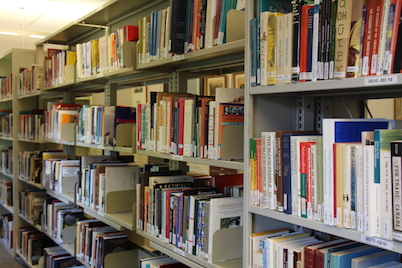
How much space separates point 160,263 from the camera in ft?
7.13

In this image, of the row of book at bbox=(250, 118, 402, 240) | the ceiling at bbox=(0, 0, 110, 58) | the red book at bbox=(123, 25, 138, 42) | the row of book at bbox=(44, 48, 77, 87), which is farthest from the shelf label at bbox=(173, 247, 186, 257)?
the ceiling at bbox=(0, 0, 110, 58)

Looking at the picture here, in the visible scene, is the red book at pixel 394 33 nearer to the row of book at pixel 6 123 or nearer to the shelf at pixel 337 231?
the shelf at pixel 337 231

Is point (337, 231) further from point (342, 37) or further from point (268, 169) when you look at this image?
point (342, 37)

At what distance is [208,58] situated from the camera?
206 centimetres

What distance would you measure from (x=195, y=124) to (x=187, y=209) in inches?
15.2

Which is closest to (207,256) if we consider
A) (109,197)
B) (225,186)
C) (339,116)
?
(225,186)

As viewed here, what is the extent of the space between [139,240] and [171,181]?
0.94m

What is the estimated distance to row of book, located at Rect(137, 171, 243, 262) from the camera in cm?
172

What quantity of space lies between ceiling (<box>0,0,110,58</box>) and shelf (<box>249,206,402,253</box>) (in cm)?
499

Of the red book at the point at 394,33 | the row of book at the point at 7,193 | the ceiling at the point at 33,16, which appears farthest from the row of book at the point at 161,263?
the ceiling at the point at 33,16

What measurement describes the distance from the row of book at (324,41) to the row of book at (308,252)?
0.54 metres

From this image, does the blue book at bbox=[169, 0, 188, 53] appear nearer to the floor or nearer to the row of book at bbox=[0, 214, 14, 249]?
the floor

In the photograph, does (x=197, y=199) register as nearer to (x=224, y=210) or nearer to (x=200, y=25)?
(x=224, y=210)

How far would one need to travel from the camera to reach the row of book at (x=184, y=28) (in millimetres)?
1721
